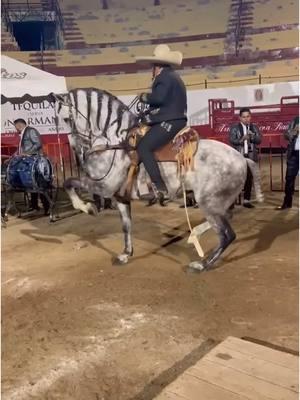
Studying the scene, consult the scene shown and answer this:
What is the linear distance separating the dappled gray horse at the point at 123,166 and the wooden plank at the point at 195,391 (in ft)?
8.84

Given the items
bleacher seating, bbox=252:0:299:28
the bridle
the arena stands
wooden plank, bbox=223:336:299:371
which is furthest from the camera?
bleacher seating, bbox=252:0:299:28

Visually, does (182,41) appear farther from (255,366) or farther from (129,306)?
(255,366)

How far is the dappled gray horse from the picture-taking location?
5.74 metres

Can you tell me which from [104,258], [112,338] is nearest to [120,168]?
[104,258]

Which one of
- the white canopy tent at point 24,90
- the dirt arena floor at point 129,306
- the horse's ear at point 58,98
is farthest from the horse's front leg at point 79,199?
the white canopy tent at point 24,90

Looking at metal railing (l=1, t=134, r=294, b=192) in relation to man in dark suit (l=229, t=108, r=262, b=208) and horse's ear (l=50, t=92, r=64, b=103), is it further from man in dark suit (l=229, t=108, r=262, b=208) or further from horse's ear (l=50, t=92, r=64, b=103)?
horse's ear (l=50, t=92, r=64, b=103)

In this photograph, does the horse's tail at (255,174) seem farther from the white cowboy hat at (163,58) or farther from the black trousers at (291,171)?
the black trousers at (291,171)

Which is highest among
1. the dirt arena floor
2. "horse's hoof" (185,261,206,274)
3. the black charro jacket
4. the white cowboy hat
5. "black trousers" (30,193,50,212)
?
the white cowboy hat

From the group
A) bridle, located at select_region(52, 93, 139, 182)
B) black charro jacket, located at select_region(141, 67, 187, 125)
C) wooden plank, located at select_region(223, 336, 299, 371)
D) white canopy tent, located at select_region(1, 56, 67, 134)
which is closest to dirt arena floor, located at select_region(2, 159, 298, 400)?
wooden plank, located at select_region(223, 336, 299, 371)

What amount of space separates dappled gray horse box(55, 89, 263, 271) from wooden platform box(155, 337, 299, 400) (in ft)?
7.74

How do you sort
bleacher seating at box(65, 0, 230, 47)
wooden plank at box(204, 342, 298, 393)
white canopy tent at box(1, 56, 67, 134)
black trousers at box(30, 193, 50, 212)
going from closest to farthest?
wooden plank at box(204, 342, 298, 393) → black trousers at box(30, 193, 50, 212) → white canopy tent at box(1, 56, 67, 134) → bleacher seating at box(65, 0, 230, 47)

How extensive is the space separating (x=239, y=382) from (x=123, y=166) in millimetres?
3407

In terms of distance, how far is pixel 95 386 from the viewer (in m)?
3.57

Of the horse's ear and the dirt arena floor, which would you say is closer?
the dirt arena floor
